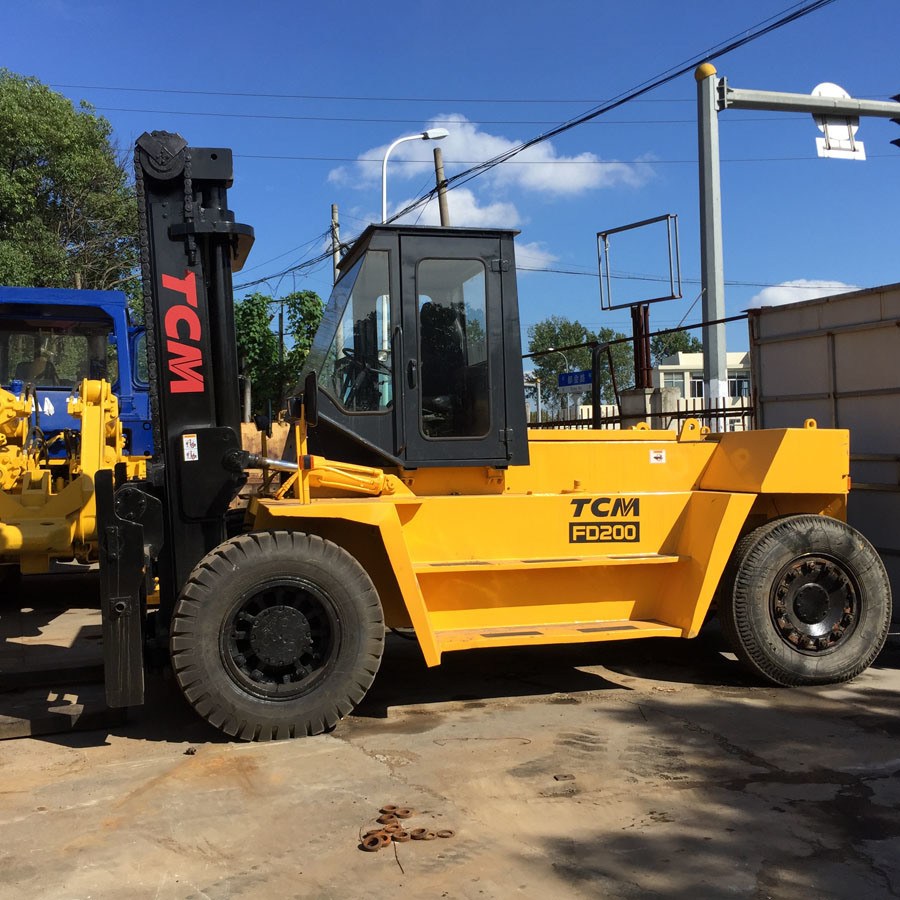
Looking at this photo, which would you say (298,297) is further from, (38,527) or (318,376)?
(318,376)

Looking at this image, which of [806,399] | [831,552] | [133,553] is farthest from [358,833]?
[806,399]

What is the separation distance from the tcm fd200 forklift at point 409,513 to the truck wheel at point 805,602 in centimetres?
2

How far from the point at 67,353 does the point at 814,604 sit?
8.29 metres

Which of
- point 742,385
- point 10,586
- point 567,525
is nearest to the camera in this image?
point 567,525

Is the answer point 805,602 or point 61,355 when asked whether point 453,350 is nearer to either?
point 805,602

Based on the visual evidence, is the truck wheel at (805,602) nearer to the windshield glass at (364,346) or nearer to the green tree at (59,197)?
the windshield glass at (364,346)

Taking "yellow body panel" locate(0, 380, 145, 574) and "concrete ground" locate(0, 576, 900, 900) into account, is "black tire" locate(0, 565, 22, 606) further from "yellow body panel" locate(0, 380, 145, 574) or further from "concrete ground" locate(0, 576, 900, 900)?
"concrete ground" locate(0, 576, 900, 900)

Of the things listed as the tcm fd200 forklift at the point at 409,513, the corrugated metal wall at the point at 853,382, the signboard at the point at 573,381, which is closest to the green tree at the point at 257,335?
the signboard at the point at 573,381

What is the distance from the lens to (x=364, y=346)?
5.41 metres

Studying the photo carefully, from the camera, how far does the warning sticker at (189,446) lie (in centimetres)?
512

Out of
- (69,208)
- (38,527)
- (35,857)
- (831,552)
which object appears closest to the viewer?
(35,857)

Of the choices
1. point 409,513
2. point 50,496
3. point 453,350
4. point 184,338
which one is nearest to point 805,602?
point 409,513

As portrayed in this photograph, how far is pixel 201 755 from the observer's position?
15.6 ft

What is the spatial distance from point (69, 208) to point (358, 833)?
26059mm
